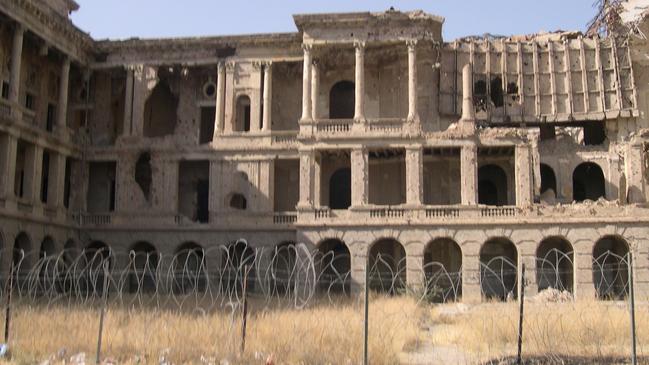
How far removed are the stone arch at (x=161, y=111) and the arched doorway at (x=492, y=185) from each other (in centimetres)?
1987

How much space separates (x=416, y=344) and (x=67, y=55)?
3054cm

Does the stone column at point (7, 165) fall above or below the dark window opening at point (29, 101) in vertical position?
below

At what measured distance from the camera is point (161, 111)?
49.1 meters

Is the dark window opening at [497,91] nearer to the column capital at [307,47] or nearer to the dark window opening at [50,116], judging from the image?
the column capital at [307,47]

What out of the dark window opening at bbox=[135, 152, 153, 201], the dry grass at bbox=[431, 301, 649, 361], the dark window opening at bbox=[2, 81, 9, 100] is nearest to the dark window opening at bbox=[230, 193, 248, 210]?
the dark window opening at bbox=[135, 152, 153, 201]

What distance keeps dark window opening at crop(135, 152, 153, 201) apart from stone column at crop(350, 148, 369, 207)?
13.7m

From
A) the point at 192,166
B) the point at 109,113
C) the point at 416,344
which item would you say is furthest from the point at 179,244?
the point at 416,344

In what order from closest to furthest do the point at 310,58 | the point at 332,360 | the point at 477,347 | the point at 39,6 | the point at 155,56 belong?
the point at 332,360 < the point at 477,347 < the point at 39,6 < the point at 310,58 < the point at 155,56

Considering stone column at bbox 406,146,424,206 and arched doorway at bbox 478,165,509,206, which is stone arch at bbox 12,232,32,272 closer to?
stone column at bbox 406,146,424,206

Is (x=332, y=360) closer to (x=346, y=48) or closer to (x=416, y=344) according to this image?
(x=416, y=344)

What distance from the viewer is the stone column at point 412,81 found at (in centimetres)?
4181

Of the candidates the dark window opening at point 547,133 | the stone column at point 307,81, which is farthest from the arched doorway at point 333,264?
the dark window opening at point 547,133


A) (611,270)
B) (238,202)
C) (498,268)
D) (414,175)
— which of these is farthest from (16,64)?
(611,270)

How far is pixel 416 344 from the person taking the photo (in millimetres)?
22281
